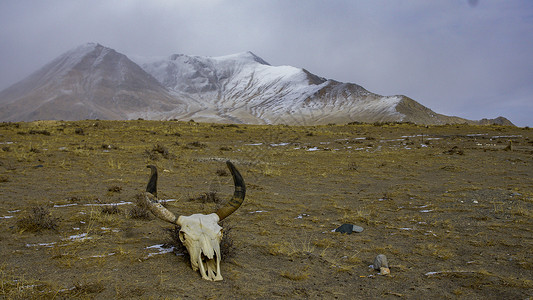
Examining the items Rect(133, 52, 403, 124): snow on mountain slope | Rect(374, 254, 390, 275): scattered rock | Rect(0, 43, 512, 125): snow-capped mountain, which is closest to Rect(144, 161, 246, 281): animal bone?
Rect(374, 254, 390, 275): scattered rock

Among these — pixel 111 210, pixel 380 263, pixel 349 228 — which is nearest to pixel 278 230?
pixel 349 228

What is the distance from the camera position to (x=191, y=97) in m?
166

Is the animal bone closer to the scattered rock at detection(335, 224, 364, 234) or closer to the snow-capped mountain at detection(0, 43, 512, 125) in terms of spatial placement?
the scattered rock at detection(335, 224, 364, 234)

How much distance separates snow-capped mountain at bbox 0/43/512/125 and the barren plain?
88.8m

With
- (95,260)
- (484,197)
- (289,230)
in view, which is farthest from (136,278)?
(484,197)

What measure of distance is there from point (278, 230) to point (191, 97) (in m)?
167

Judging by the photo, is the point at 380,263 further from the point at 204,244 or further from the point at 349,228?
the point at 204,244

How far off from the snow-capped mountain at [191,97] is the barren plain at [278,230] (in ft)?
291

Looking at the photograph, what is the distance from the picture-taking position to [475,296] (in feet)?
12.8

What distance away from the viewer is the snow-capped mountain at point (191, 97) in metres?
110

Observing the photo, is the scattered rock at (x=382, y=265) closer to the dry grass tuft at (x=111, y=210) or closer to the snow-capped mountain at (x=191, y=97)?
the dry grass tuft at (x=111, y=210)

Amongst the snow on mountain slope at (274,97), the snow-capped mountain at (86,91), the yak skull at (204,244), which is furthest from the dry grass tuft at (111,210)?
the snow-capped mountain at (86,91)

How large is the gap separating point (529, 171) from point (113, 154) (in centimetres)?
1919

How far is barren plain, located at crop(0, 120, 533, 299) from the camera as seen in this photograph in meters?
4.09
